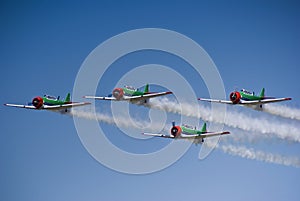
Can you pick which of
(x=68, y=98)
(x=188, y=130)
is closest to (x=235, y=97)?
(x=188, y=130)

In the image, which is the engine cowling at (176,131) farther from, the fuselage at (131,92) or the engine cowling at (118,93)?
the engine cowling at (118,93)

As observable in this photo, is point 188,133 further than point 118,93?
Yes

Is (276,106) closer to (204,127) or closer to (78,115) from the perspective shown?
(204,127)

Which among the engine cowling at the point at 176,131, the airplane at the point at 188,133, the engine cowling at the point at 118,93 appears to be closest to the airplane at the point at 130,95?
the engine cowling at the point at 118,93

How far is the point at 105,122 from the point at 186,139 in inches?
364

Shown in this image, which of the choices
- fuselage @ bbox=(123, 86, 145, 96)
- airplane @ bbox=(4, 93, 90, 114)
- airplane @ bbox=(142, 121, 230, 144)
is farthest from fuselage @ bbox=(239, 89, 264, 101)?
airplane @ bbox=(4, 93, 90, 114)

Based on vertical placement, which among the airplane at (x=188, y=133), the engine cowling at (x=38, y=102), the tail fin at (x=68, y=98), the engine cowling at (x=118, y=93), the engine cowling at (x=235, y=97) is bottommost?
the airplane at (x=188, y=133)

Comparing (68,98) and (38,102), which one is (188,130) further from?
(38,102)

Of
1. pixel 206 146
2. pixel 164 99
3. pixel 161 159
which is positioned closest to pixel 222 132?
pixel 206 146

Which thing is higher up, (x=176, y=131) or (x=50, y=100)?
(x=50, y=100)

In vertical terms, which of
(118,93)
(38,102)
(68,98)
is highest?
(118,93)

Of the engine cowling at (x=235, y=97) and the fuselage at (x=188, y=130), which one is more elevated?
the engine cowling at (x=235, y=97)

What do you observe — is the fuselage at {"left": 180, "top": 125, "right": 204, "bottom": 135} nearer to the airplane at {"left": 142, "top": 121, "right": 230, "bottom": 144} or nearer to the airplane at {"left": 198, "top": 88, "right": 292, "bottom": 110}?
the airplane at {"left": 142, "top": 121, "right": 230, "bottom": 144}

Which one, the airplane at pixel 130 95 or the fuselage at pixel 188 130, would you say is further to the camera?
the fuselage at pixel 188 130
